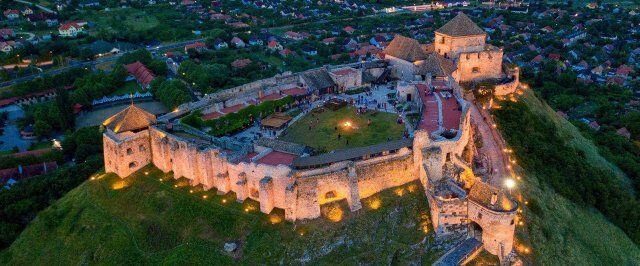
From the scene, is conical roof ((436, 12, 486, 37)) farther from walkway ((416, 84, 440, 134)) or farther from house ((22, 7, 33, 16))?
house ((22, 7, 33, 16))

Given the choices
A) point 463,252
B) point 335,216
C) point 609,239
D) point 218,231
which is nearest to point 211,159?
point 218,231

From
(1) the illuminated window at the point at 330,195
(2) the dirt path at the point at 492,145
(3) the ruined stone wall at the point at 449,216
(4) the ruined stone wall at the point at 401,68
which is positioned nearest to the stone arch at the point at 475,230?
(3) the ruined stone wall at the point at 449,216

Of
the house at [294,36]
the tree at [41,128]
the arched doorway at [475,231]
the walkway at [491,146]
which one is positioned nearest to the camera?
the arched doorway at [475,231]

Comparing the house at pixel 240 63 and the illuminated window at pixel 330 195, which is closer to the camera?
the illuminated window at pixel 330 195

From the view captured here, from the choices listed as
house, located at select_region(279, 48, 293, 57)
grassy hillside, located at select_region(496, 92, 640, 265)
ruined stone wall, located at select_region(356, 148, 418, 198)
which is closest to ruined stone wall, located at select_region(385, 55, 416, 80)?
grassy hillside, located at select_region(496, 92, 640, 265)

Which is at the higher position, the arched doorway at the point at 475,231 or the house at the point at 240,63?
the house at the point at 240,63

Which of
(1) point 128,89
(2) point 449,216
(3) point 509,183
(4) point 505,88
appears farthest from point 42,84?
(3) point 509,183

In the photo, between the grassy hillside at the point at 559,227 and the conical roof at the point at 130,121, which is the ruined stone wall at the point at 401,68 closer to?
the grassy hillside at the point at 559,227
